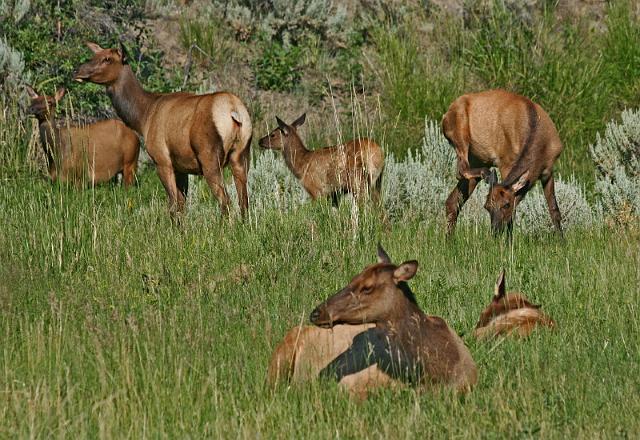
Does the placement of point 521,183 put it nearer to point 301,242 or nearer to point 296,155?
point 301,242

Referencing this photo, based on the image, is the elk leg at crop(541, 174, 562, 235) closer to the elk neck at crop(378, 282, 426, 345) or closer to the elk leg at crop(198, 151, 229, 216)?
the elk leg at crop(198, 151, 229, 216)

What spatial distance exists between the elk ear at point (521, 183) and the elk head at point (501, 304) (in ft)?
11.6

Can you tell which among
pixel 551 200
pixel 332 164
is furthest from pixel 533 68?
pixel 551 200

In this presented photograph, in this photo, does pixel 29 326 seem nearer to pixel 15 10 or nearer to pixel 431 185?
pixel 431 185

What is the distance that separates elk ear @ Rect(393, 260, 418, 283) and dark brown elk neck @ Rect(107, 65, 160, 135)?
286 inches

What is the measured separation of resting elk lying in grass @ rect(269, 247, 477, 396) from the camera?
6.49 metres

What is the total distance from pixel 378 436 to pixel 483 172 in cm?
647

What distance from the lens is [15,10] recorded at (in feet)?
57.1

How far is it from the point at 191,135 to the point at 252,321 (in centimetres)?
501

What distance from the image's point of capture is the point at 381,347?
6734mm

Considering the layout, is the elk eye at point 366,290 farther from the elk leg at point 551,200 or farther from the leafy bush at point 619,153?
the leafy bush at point 619,153

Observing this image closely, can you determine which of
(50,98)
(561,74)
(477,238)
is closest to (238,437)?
(477,238)

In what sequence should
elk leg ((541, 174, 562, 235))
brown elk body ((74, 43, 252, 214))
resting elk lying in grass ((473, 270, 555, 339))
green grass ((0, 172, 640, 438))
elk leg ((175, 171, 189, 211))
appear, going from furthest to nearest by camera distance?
elk leg ((175, 171, 189, 211)) → brown elk body ((74, 43, 252, 214)) → elk leg ((541, 174, 562, 235)) → resting elk lying in grass ((473, 270, 555, 339)) → green grass ((0, 172, 640, 438))

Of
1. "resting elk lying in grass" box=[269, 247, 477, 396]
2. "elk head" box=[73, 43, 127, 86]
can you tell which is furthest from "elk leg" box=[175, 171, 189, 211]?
"resting elk lying in grass" box=[269, 247, 477, 396]
